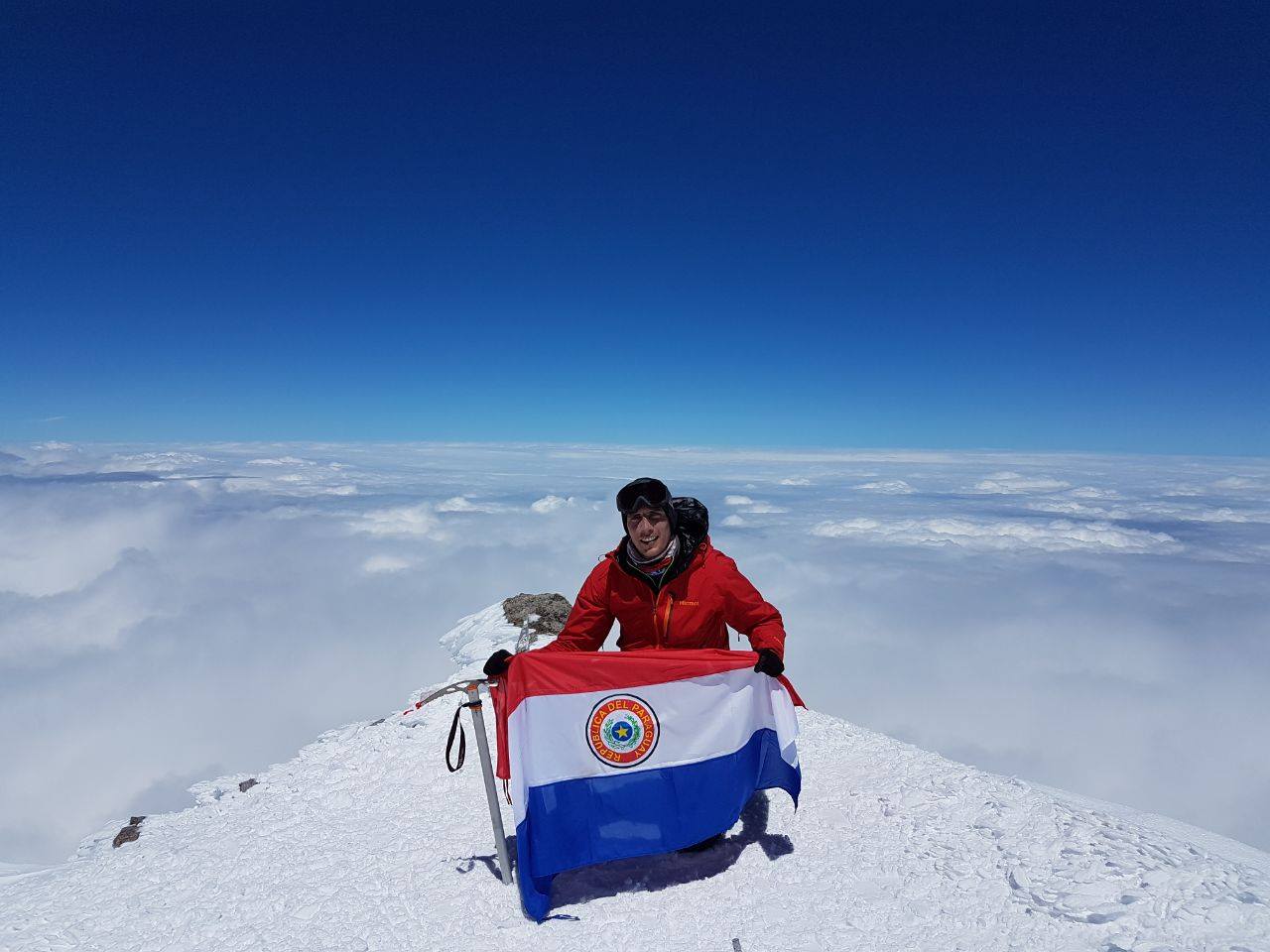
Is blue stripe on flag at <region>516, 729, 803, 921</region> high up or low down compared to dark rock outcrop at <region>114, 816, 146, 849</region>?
up

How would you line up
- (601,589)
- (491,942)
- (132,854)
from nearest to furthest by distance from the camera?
1. (491,942)
2. (601,589)
3. (132,854)

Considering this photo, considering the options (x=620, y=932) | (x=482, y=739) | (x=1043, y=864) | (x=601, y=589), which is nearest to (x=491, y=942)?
(x=620, y=932)

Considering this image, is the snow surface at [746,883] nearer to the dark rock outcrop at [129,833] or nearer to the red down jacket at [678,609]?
the dark rock outcrop at [129,833]

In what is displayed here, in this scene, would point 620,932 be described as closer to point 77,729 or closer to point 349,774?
point 349,774

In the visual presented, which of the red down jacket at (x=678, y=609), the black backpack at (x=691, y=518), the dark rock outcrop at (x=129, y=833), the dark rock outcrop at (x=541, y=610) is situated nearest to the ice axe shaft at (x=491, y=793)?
the red down jacket at (x=678, y=609)

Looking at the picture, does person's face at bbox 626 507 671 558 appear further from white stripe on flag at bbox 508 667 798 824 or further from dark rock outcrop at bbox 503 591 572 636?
dark rock outcrop at bbox 503 591 572 636

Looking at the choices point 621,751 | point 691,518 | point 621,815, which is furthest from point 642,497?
point 621,815

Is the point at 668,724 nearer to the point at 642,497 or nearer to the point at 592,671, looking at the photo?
the point at 592,671

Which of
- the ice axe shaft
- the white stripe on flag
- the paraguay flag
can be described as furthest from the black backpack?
the ice axe shaft
